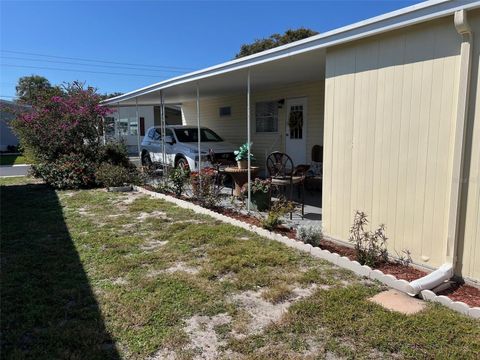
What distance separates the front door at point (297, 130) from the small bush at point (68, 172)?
527 cm

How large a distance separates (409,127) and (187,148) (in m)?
6.83

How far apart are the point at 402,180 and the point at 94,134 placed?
30.3ft

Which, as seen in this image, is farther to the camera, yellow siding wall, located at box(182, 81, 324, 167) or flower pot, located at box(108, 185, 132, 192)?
flower pot, located at box(108, 185, 132, 192)

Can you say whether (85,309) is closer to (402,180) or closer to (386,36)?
(402,180)

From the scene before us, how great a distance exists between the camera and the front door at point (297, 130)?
30.9 feet

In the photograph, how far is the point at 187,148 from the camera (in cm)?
991

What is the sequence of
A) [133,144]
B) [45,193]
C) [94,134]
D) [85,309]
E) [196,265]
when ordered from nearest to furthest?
[85,309] → [196,265] → [45,193] → [94,134] → [133,144]

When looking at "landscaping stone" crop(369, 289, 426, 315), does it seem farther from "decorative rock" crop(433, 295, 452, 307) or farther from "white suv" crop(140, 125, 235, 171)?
"white suv" crop(140, 125, 235, 171)

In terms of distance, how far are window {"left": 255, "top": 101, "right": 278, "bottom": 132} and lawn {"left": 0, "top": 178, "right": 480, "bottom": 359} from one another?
5.56 metres

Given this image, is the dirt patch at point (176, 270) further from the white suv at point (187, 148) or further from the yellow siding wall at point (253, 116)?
the yellow siding wall at point (253, 116)

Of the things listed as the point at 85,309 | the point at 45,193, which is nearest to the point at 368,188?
the point at 85,309

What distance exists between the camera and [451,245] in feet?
11.4

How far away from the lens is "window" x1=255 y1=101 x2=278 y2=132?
34.1 feet

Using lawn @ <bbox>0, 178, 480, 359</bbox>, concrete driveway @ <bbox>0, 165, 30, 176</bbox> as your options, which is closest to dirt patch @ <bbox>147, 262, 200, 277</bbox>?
lawn @ <bbox>0, 178, 480, 359</bbox>
